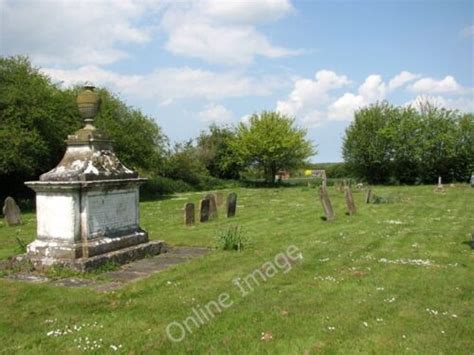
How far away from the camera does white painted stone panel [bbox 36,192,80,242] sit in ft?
33.0

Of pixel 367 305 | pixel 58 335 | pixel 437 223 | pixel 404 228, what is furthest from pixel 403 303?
pixel 437 223

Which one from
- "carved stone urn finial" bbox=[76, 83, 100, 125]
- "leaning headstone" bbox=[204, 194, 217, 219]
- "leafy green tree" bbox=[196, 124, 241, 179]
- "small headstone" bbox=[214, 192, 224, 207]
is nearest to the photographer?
"carved stone urn finial" bbox=[76, 83, 100, 125]

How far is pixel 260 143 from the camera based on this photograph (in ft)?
173

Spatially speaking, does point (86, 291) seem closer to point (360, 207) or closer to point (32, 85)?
Result: point (360, 207)

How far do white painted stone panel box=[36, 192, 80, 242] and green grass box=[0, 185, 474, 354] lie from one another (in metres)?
1.47

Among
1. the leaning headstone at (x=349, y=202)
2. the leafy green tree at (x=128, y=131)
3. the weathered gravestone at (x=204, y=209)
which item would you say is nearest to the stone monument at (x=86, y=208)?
the weathered gravestone at (x=204, y=209)

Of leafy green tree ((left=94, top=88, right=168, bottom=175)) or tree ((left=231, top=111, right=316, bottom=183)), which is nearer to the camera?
leafy green tree ((left=94, top=88, right=168, bottom=175))

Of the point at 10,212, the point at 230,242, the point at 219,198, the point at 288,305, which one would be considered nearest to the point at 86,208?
the point at 230,242

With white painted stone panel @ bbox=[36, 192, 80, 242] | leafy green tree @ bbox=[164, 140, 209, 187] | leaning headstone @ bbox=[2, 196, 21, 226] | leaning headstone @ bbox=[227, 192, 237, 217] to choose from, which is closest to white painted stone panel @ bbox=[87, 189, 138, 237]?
white painted stone panel @ bbox=[36, 192, 80, 242]

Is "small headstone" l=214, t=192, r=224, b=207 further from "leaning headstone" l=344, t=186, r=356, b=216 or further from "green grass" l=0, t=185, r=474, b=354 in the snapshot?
"green grass" l=0, t=185, r=474, b=354

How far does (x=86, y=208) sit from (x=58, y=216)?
613mm

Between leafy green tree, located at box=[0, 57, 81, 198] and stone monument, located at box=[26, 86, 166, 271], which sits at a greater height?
leafy green tree, located at box=[0, 57, 81, 198]

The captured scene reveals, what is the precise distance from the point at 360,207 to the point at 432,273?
14.2 metres

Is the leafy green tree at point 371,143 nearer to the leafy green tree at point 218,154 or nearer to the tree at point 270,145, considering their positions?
the tree at point 270,145
